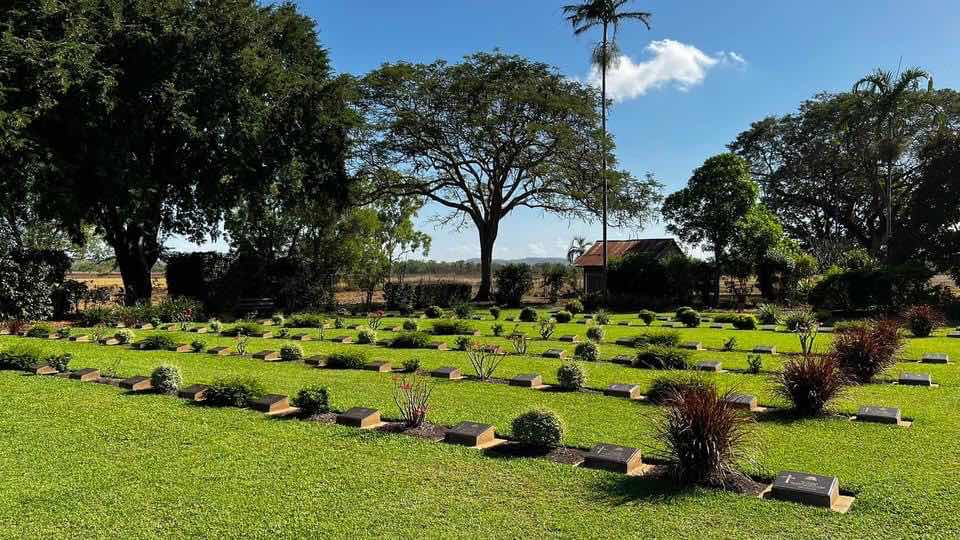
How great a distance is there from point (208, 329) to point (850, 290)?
19000 millimetres

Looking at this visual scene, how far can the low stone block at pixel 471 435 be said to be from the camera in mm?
5410

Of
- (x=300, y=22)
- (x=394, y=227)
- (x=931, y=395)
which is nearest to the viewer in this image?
(x=931, y=395)

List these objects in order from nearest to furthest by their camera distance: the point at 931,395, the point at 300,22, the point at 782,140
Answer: the point at 931,395, the point at 300,22, the point at 782,140

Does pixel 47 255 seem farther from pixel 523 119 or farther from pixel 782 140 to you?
pixel 782 140

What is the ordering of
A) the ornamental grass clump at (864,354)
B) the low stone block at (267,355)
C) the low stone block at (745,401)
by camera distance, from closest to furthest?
the low stone block at (745,401) → the ornamental grass clump at (864,354) → the low stone block at (267,355)

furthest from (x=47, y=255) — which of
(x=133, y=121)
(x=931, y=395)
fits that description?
(x=931, y=395)

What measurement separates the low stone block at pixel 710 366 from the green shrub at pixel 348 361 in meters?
5.34

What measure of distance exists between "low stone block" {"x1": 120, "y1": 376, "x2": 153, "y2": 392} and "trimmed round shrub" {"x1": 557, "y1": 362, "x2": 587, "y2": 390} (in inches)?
212

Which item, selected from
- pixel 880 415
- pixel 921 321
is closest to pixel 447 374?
pixel 880 415

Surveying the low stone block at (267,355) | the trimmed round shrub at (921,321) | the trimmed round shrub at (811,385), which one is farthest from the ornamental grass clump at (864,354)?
the low stone block at (267,355)

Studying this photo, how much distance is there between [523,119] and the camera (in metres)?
24.4

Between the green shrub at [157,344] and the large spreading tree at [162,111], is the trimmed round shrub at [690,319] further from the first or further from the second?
the large spreading tree at [162,111]

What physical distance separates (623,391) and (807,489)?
3.46 meters

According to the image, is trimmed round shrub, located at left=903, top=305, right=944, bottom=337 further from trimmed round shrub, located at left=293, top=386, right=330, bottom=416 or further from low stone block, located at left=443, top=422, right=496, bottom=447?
trimmed round shrub, located at left=293, top=386, right=330, bottom=416
